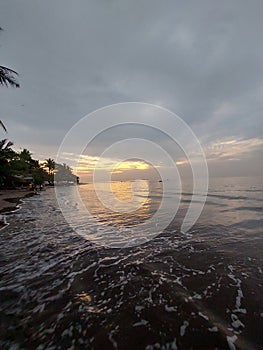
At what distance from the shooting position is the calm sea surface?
9.75ft

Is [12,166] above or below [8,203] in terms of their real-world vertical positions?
above

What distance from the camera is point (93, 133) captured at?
14211 mm

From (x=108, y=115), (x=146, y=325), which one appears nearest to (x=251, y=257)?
(x=146, y=325)

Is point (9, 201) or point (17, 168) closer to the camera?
point (9, 201)

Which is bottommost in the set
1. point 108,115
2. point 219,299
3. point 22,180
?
point 219,299

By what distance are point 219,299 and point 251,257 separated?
3.01 metres

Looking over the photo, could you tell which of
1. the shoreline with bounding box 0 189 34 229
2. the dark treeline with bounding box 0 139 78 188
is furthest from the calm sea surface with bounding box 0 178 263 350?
the dark treeline with bounding box 0 139 78 188

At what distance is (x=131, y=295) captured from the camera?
4.13 meters

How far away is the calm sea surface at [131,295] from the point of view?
117 inches

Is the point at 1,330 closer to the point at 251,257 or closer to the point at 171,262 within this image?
the point at 171,262

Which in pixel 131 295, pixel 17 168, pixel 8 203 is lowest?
pixel 131 295

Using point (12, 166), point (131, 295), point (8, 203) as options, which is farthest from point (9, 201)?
point (131, 295)

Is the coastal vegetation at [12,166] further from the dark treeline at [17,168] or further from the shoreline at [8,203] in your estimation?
the shoreline at [8,203]

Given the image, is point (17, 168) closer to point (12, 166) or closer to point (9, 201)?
point (12, 166)
